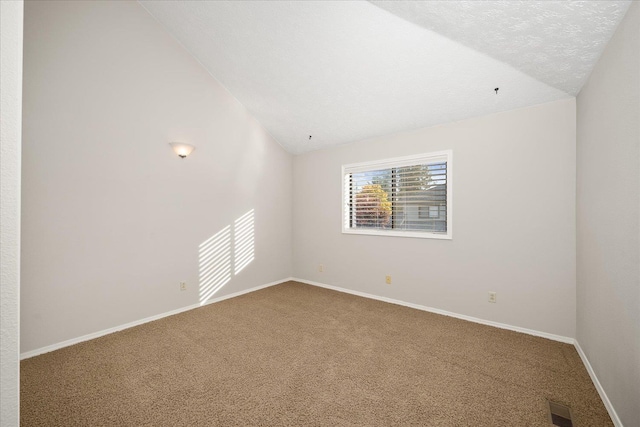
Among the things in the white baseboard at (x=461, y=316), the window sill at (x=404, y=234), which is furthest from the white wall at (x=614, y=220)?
the window sill at (x=404, y=234)

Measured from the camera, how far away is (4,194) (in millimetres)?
770

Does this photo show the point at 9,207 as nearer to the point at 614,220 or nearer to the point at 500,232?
the point at 614,220

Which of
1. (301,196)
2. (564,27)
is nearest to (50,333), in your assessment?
(301,196)

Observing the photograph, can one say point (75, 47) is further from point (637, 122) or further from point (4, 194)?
point (637, 122)

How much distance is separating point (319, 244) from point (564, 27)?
3628 millimetres

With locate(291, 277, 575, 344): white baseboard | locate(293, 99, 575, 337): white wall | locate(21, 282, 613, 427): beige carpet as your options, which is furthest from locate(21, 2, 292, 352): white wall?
locate(293, 99, 575, 337): white wall

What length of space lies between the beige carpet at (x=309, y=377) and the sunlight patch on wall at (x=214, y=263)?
617 millimetres

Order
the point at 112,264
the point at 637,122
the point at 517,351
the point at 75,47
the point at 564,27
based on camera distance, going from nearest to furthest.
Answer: the point at 637,122 < the point at 564,27 < the point at 517,351 < the point at 75,47 < the point at 112,264

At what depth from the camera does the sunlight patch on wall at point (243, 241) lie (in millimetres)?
3988

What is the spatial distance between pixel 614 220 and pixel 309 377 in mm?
2219

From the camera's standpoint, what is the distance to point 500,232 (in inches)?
113

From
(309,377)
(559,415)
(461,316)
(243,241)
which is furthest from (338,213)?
(559,415)

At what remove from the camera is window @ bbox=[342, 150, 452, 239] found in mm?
3334

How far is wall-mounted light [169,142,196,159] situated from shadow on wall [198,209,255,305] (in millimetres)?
1105
